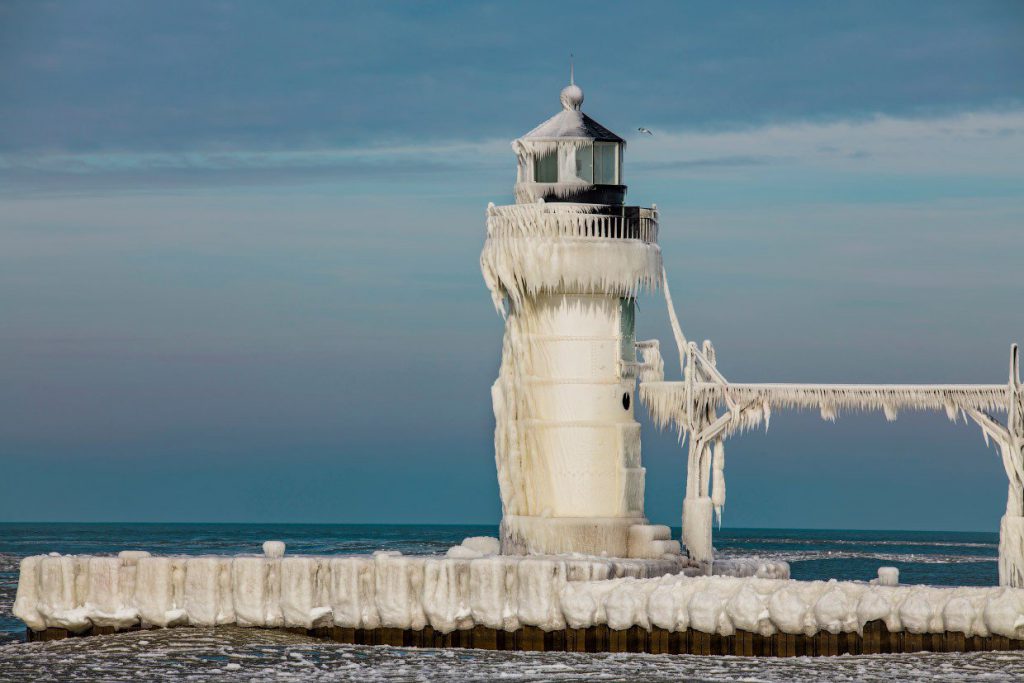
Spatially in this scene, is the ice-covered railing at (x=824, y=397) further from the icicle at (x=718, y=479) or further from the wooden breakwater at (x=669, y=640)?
the wooden breakwater at (x=669, y=640)

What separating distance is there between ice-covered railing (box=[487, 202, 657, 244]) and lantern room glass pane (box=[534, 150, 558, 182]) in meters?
0.98

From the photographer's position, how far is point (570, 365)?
124 feet

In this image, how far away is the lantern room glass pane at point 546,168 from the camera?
38.6 m

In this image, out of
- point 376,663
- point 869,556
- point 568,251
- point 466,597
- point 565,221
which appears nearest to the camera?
point 376,663

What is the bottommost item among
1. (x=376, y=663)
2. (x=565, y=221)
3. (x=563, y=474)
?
(x=376, y=663)

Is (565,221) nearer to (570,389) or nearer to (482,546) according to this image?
(570,389)

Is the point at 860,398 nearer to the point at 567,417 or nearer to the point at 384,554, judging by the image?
the point at 567,417

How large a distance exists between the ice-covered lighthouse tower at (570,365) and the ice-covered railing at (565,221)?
0.06ft

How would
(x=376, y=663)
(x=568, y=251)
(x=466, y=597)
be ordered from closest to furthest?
(x=376, y=663)
(x=466, y=597)
(x=568, y=251)

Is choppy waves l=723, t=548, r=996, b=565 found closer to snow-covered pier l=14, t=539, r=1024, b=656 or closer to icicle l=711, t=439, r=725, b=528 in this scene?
icicle l=711, t=439, r=725, b=528

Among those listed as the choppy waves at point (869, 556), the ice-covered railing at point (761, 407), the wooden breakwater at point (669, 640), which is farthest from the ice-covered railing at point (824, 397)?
the choppy waves at point (869, 556)

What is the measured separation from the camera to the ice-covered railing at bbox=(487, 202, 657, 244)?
37.8 meters

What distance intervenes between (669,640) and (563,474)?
5143mm

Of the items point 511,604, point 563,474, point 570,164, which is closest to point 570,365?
point 563,474
